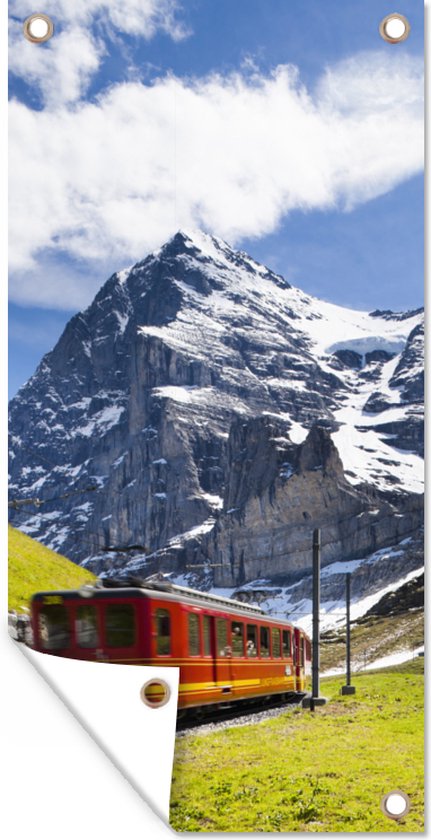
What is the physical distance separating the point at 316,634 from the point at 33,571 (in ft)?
4.05

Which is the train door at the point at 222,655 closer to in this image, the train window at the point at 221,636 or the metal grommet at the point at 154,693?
the train window at the point at 221,636

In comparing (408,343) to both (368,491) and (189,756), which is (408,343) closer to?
(368,491)

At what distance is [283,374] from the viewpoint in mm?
4125

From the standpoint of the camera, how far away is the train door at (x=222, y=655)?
420 cm

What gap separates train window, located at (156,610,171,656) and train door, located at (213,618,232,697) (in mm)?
229

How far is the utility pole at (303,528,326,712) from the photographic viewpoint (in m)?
3.97

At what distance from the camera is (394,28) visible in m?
4.06

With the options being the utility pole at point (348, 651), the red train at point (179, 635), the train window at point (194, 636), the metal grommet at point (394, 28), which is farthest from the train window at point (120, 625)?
the metal grommet at point (394, 28)

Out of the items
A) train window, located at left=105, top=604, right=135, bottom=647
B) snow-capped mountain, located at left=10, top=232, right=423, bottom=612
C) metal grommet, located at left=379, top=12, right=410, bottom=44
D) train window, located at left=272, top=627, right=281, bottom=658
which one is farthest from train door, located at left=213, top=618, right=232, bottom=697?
metal grommet, located at left=379, top=12, right=410, bottom=44

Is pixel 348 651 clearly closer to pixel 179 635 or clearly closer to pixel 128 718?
pixel 179 635

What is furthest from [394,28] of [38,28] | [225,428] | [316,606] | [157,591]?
[157,591]

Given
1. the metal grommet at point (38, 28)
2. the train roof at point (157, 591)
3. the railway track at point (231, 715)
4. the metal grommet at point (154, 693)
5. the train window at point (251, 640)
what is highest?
the metal grommet at point (38, 28)

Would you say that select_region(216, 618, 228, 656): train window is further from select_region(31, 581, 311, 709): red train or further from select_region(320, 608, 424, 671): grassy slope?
select_region(320, 608, 424, 671): grassy slope

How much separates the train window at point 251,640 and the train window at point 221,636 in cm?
12
